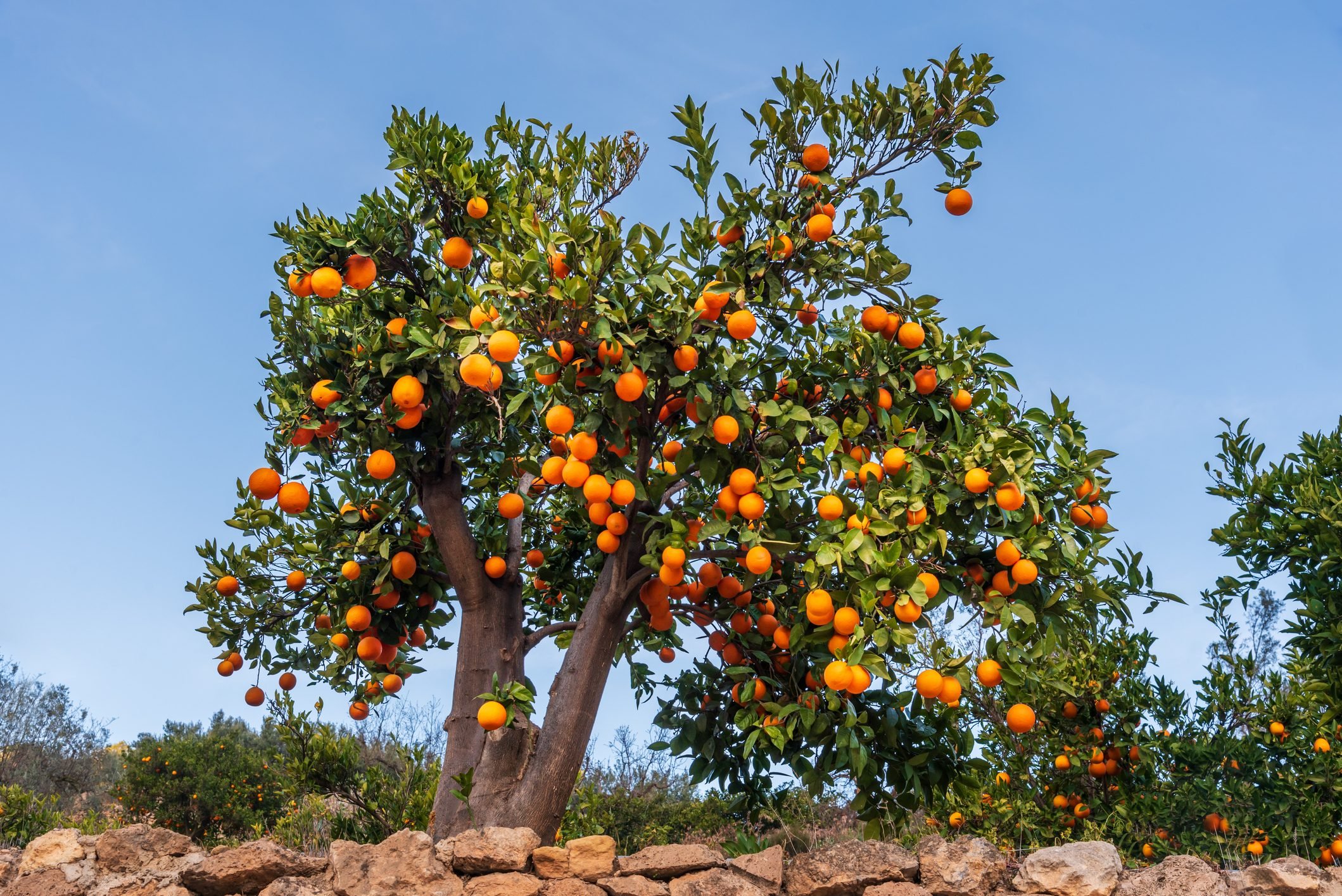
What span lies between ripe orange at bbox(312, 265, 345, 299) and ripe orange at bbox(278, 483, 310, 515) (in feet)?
3.46

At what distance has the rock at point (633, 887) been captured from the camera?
13.2 feet

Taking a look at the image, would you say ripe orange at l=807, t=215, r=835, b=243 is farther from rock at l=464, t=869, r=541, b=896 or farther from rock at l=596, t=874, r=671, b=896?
rock at l=464, t=869, r=541, b=896

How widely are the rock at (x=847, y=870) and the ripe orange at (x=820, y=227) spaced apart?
267 centimetres

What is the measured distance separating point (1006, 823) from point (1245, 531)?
9.73 feet

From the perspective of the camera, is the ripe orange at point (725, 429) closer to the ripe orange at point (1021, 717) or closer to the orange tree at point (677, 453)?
the orange tree at point (677, 453)

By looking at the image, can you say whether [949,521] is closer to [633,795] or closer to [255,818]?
[633,795]

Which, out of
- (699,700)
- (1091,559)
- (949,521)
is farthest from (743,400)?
(699,700)

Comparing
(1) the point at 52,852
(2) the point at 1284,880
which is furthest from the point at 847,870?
(1) the point at 52,852

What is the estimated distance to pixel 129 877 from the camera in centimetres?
445

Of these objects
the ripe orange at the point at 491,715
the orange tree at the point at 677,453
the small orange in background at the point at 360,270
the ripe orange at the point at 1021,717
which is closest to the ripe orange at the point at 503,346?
the orange tree at the point at 677,453

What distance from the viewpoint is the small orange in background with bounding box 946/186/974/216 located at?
466 cm

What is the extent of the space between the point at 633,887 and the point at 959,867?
1.36 m

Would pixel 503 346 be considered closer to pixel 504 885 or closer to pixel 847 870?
pixel 504 885

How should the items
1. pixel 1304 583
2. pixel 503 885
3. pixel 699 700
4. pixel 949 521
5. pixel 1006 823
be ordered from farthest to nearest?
1. pixel 1006 823
2. pixel 1304 583
3. pixel 699 700
4. pixel 949 521
5. pixel 503 885
